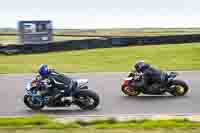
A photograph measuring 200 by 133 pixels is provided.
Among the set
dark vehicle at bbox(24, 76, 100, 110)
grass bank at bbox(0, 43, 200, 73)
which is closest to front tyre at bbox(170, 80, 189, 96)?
dark vehicle at bbox(24, 76, 100, 110)

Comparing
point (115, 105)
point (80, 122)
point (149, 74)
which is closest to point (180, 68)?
point (149, 74)

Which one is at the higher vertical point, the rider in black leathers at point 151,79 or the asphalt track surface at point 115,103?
the rider in black leathers at point 151,79

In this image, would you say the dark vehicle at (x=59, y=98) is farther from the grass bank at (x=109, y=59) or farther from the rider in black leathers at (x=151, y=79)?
the grass bank at (x=109, y=59)

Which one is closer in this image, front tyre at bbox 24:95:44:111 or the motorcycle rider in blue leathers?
the motorcycle rider in blue leathers

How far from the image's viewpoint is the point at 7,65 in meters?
22.4

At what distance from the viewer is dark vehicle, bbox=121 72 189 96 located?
14.2 m

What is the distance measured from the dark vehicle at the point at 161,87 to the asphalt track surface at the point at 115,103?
15cm

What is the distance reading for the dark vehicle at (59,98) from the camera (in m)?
12.6

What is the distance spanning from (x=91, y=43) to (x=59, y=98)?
46.0 ft

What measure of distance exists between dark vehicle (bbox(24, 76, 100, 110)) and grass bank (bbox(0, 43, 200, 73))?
7308 millimetres

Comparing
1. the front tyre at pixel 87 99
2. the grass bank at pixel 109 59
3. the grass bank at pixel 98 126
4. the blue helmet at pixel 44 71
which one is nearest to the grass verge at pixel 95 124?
the grass bank at pixel 98 126

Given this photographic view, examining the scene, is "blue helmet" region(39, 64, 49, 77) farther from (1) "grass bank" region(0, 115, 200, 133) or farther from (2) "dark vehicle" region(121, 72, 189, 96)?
(2) "dark vehicle" region(121, 72, 189, 96)

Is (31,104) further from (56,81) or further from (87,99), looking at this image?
(87,99)

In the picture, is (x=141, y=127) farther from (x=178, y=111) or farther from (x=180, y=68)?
(x=180, y=68)
